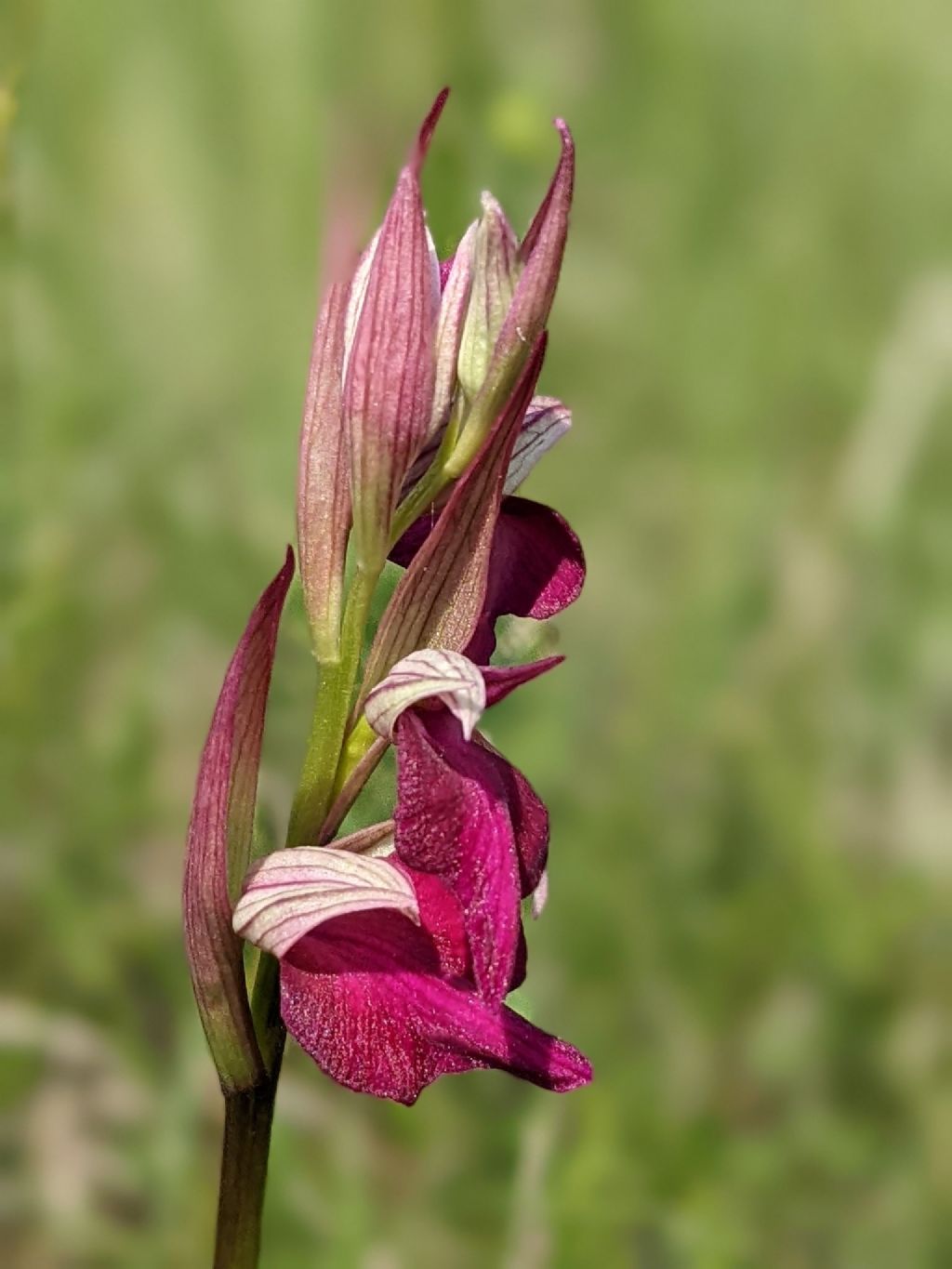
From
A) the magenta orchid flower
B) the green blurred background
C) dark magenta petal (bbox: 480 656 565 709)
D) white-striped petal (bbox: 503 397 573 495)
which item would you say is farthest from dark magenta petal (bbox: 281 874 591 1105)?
the green blurred background

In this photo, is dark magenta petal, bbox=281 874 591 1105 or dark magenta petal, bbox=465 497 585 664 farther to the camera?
dark magenta petal, bbox=465 497 585 664

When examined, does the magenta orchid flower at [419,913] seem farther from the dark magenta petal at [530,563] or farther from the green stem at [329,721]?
the dark magenta petal at [530,563]

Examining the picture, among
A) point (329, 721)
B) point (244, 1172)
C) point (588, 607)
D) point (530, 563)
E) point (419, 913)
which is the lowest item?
point (244, 1172)

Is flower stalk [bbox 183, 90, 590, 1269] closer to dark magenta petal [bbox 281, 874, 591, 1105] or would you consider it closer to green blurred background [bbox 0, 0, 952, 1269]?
dark magenta petal [bbox 281, 874, 591, 1105]

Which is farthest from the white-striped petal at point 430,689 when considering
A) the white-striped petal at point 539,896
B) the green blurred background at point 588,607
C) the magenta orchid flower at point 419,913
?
the green blurred background at point 588,607

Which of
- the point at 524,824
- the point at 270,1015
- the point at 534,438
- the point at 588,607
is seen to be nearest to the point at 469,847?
the point at 524,824

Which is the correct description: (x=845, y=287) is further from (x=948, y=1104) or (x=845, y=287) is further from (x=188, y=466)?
(x=948, y=1104)

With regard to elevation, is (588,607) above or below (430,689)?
above

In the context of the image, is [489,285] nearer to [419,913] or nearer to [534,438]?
[534,438]
